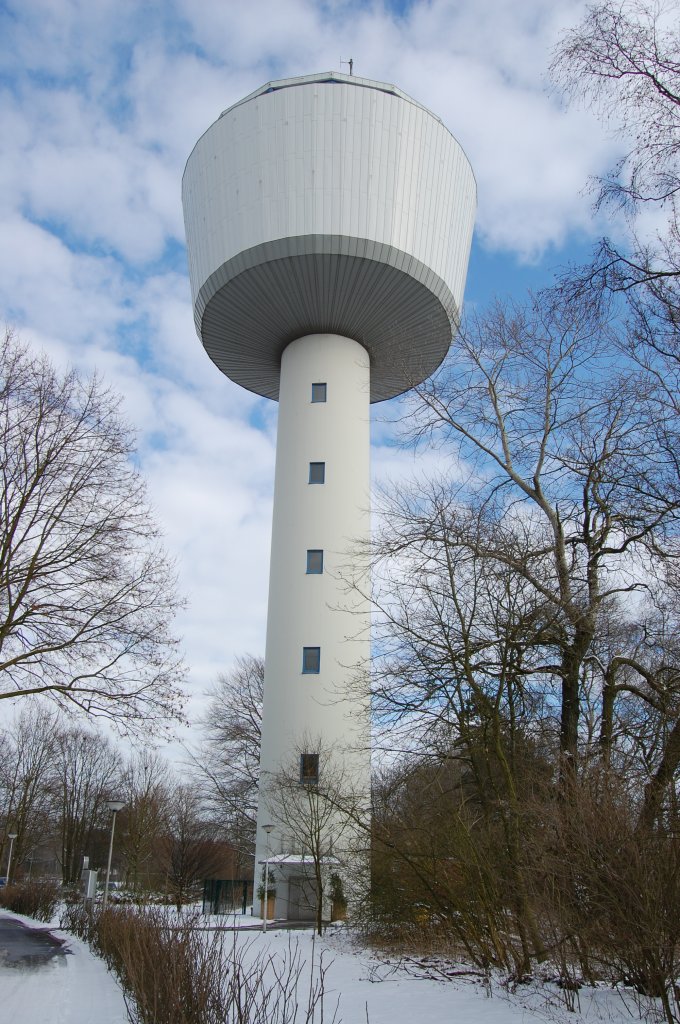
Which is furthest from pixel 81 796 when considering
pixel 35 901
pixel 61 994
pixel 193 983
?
pixel 193 983

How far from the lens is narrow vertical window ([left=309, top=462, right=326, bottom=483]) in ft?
92.5

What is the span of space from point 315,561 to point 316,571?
0.36m

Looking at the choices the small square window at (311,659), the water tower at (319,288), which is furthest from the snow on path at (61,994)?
the small square window at (311,659)

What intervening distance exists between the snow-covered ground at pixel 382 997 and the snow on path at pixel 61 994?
0.04ft

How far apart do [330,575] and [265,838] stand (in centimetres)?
822

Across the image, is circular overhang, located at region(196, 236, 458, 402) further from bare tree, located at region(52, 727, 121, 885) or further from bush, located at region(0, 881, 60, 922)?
bare tree, located at region(52, 727, 121, 885)

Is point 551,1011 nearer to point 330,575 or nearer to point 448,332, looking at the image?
point 330,575

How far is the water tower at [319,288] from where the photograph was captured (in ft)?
84.8

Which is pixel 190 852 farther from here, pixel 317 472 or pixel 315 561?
pixel 317 472

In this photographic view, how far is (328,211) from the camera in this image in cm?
2611

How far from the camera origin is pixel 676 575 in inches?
441

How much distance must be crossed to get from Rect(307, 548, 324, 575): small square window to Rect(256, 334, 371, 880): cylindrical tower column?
3cm

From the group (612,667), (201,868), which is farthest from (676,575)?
(201,868)

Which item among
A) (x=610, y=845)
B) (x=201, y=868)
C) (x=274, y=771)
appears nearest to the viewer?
(x=610, y=845)
